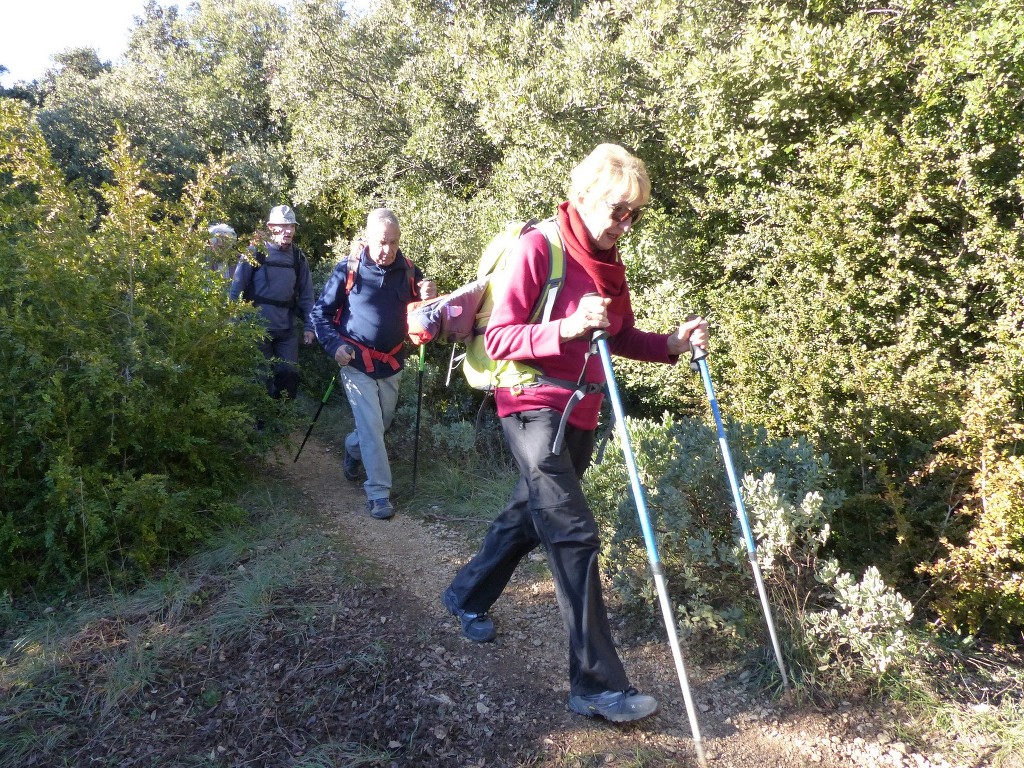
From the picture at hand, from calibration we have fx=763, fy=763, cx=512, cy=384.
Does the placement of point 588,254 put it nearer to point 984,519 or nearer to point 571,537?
point 571,537

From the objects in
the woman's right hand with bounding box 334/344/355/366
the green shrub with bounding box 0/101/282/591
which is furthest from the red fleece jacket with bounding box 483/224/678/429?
the green shrub with bounding box 0/101/282/591

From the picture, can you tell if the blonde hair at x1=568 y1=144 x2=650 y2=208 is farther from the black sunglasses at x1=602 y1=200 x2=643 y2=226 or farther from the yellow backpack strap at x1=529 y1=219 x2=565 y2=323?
the yellow backpack strap at x1=529 y1=219 x2=565 y2=323

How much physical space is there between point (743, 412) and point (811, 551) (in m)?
1.85

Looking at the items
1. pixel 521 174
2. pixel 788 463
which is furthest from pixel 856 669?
pixel 521 174

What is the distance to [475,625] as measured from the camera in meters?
3.69

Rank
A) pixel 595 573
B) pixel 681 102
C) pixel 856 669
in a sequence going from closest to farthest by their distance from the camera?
pixel 595 573 → pixel 856 669 → pixel 681 102

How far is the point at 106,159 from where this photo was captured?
4.86 meters

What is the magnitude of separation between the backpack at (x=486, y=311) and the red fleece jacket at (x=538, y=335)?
0.03 metres

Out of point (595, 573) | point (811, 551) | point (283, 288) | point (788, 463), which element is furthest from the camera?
point (283, 288)

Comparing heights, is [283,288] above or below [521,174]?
below

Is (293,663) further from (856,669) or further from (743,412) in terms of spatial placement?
(743,412)

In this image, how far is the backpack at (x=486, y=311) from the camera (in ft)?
9.75

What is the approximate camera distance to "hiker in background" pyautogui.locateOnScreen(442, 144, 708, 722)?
2.88 meters

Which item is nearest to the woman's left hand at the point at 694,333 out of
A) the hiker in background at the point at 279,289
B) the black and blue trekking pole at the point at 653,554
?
the black and blue trekking pole at the point at 653,554
